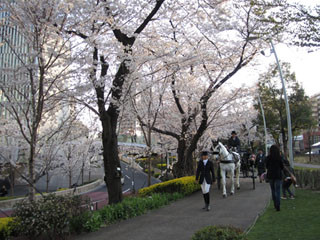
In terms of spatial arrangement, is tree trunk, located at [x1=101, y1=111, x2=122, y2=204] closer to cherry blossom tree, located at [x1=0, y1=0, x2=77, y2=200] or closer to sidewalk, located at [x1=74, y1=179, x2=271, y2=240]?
sidewalk, located at [x1=74, y1=179, x2=271, y2=240]

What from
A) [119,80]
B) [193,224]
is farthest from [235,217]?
[119,80]

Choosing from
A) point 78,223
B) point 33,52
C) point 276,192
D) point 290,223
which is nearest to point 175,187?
point 276,192

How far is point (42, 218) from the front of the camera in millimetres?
6176

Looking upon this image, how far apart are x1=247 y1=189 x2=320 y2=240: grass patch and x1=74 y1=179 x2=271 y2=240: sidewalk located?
426 mm

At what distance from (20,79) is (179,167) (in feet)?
34.7

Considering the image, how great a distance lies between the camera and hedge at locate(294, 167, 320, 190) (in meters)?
11.2

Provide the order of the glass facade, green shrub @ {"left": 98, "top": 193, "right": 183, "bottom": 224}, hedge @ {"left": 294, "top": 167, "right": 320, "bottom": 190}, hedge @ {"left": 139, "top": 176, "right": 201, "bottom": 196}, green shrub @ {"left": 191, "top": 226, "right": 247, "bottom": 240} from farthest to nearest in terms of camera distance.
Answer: hedge @ {"left": 139, "top": 176, "right": 201, "bottom": 196} < hedge @ {"left": 294, "top": 167, "right": 320, "bottom": 190} < green shrub @ {"left": 98, "top": 193, "right": 183, "bottom": 224} < the glass facade < green shrub @ {"left": 191, "top": 226, "right": 247, "bottom": 240}

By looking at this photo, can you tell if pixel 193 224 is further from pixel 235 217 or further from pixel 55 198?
pixel 55 198

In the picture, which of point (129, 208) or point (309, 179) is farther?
point (309, 179)

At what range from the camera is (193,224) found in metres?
7.25

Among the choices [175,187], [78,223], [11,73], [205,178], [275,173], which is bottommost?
[78,223]

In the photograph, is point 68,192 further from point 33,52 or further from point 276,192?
point 276,192

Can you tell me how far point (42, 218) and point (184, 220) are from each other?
11.6 feet

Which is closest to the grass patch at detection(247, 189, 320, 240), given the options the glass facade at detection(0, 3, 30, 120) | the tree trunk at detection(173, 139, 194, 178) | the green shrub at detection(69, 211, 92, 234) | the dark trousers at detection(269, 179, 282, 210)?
the dark trousers at detection(269, 179, 282, 210)
